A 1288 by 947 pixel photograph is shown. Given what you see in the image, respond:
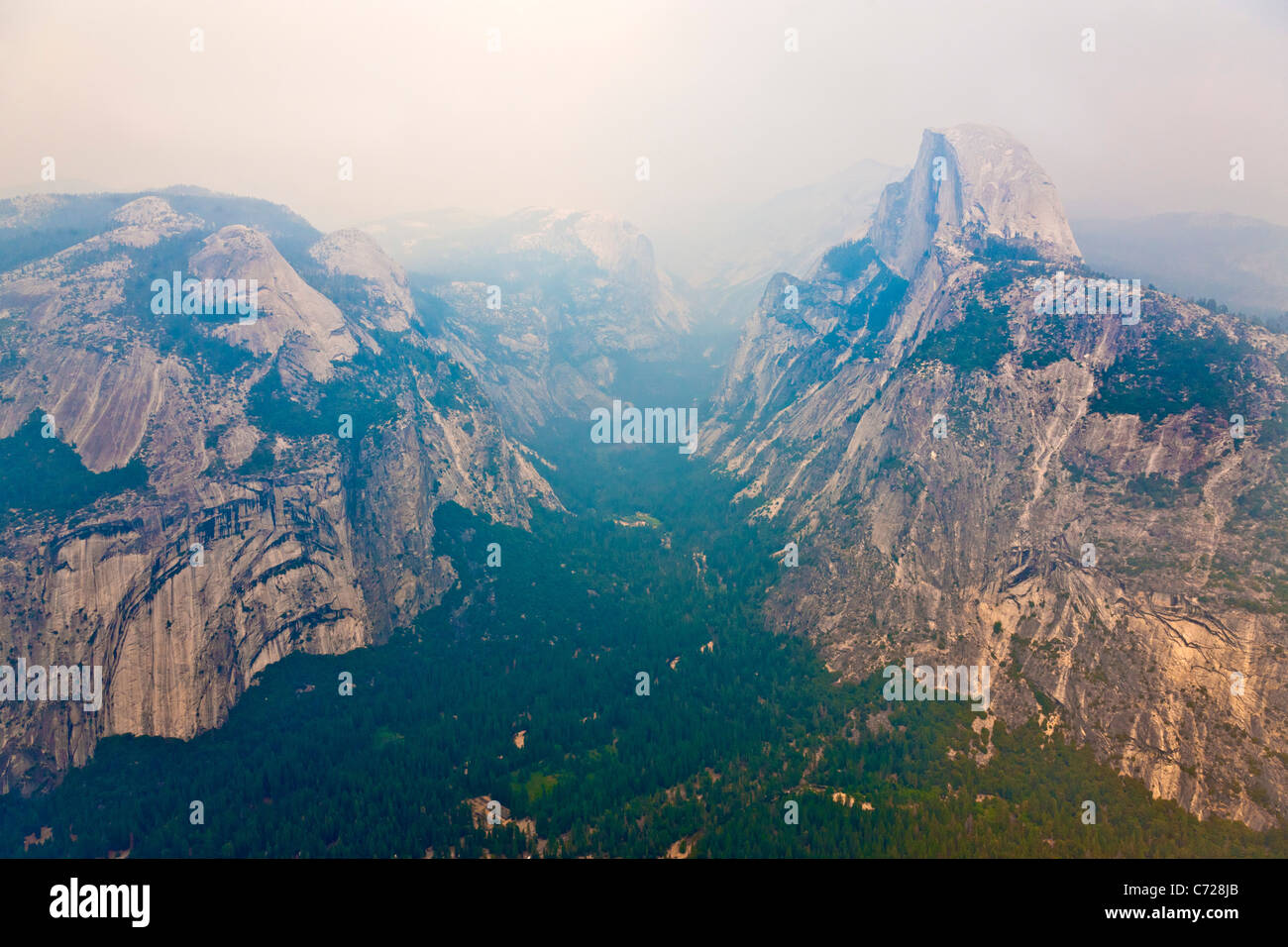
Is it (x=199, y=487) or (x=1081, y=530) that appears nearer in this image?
(x=1081, y=530)

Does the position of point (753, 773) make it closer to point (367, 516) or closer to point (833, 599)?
point (833, 599)

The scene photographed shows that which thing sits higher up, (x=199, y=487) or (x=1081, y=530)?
(x=199, y=487)

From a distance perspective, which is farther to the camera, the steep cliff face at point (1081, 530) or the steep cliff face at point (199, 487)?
the steep cliff face at point (199, 487)

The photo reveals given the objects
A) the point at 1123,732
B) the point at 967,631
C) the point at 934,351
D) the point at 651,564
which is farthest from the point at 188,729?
the point at 934,351

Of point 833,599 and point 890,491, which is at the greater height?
point 890,491

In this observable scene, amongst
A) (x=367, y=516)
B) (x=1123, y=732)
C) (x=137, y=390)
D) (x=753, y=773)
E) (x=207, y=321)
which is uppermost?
(x=207, y=321)
